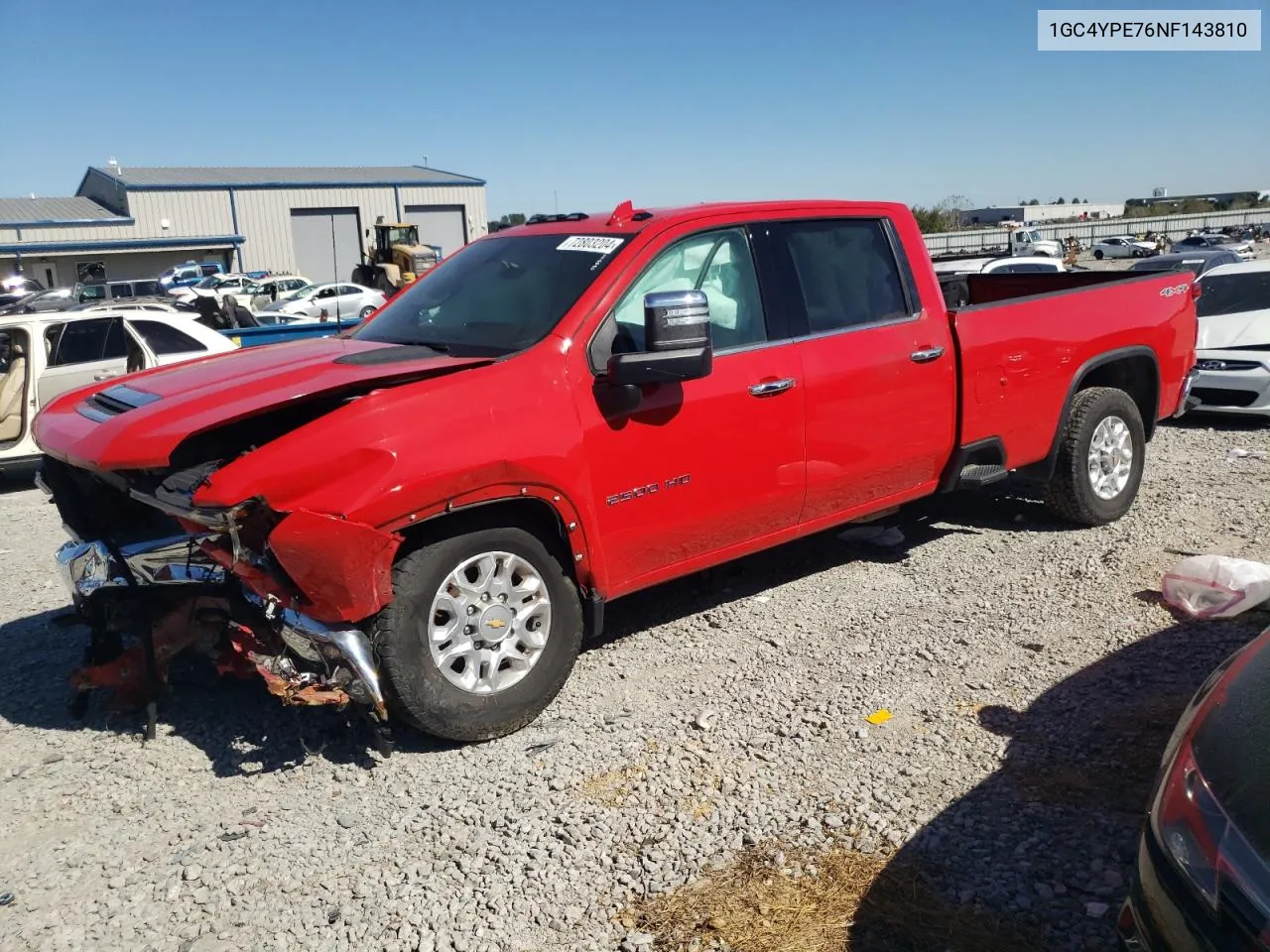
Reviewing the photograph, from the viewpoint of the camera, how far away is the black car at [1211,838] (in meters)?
1.93

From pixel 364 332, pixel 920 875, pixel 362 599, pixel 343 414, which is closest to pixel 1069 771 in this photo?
pixel 920 875

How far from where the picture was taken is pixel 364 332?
490 cm

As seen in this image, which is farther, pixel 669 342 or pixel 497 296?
pixel 497 296

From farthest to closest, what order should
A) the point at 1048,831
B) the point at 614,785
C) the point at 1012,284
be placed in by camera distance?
the point at 1012,284, the point at 614,785, the point at 1048,831

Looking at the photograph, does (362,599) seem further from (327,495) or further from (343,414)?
(343,414)

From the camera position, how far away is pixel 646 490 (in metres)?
4.12

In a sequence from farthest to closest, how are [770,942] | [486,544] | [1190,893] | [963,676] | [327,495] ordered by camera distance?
1. [963,676]
2. [486,544]
3. [327,495]
4. [770,942]
5. [1190,893]

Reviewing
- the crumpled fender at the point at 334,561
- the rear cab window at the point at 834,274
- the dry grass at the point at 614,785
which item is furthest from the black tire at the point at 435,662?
the rear cab window at the point at 834,274

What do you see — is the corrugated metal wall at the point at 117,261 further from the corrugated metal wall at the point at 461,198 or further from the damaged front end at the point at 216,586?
the damaged front end at the point at 216,586

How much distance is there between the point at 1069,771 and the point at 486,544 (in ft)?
7.15

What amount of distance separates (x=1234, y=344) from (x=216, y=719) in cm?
968

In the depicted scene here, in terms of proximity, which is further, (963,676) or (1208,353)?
(1208,353)

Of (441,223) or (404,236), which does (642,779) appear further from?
(441,223)

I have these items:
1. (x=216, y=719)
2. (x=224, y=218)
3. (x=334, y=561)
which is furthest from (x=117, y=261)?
(x=334, y=561)
